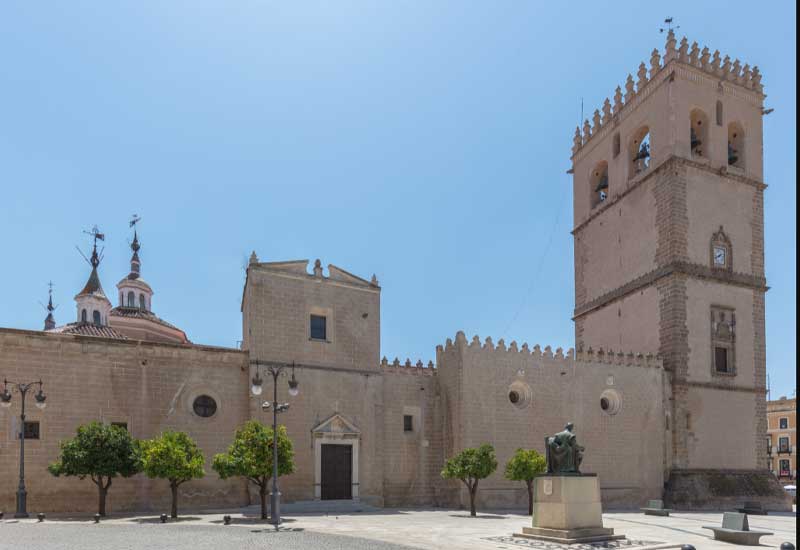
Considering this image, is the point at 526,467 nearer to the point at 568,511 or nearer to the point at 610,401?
the point at 610,401

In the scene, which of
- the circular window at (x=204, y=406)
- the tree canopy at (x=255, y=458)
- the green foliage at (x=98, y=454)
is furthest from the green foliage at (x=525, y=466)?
the green foliage at (x=98, y=454)

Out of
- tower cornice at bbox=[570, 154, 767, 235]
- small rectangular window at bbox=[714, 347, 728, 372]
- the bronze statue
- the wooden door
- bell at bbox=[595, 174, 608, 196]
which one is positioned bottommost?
the wooden door

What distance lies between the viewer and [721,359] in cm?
3136

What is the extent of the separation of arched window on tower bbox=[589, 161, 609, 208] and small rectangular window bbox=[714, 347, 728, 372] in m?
9.88

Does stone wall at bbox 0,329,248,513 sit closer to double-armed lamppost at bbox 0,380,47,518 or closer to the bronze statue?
double-armed lamppost at bbox 0,380,47,518

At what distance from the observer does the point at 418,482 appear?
26344 mm

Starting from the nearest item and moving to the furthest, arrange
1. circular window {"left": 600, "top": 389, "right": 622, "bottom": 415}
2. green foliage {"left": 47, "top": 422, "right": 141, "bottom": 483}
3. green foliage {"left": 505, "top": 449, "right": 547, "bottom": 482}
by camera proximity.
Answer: green foliage {"left": 47, "top": 422, "right": 141, "bottom": 483}, green foliage {"left": 505, "top": 449, "right": 547, "bottom": 482}, circular window {"left": 600, "top": 389, "right": 622, "bottom": 415}

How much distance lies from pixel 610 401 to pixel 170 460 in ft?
61.9

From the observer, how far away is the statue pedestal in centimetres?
1499

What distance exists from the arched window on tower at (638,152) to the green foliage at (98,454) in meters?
25.9

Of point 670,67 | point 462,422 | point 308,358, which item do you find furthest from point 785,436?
point 308,358

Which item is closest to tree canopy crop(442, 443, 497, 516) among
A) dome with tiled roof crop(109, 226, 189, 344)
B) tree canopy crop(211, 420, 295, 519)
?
tree canopy crop(211, 420, 295, 519)

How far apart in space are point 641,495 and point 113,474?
2115 cm

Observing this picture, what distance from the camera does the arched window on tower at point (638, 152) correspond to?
1326 inches
